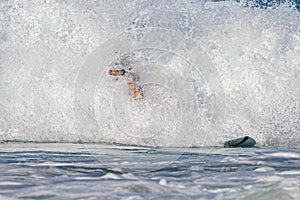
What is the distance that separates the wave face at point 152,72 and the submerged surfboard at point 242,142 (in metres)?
0.09

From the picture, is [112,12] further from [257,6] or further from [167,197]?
[167,197]

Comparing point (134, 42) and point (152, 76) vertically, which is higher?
point (134, 42)

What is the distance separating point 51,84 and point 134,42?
44.1 inches

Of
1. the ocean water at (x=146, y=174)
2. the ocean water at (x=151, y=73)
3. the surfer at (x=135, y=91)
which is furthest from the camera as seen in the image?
the surfer at (x=135, y=91)

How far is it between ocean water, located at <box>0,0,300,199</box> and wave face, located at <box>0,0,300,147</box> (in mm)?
12

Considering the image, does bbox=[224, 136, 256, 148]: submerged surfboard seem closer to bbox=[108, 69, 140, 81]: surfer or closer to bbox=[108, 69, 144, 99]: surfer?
bbox=[108, 69, 144, 99]: surfer

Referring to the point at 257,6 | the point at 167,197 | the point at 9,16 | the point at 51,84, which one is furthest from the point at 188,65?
the point at 167,197

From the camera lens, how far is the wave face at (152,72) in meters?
5.73

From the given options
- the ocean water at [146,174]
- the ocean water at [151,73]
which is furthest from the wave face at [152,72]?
the ocean water at [146,174]

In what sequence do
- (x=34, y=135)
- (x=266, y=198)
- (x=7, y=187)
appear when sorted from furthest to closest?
(x=34, y=135) → (x=7, y=187) → (x=266, y=198)

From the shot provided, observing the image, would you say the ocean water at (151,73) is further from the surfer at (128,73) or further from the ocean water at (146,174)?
the ocean water at (146,174)

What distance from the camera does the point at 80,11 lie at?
19.8ft

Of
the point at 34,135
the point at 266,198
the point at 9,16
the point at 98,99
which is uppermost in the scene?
the point at 9,16

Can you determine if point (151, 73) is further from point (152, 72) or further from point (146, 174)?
point (146, 174)
